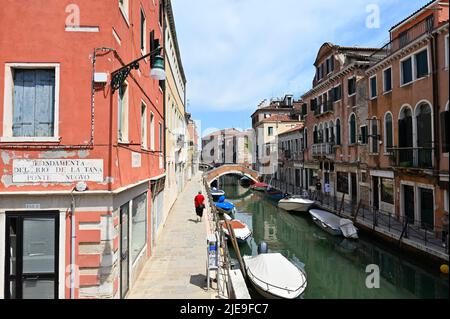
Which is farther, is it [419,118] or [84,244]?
[84,244]

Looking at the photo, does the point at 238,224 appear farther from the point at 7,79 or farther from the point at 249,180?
the point at 249,180

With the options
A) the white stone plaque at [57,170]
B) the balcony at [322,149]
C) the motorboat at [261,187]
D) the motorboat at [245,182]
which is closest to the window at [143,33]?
the white stone plaque at [57,170]

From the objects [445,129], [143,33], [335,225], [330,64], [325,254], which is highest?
[330,64]

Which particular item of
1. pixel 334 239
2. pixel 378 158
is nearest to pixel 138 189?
pixel 334 239

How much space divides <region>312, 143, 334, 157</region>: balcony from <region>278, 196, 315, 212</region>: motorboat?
3899 millimetres

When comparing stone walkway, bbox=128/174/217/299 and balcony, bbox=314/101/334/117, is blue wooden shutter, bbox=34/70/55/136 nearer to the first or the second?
stone walkway, bbox=128/174/217/299

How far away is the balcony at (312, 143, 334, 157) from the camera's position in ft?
71.8

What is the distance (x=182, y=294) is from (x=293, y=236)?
38.7 ft

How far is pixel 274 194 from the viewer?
30.6 m

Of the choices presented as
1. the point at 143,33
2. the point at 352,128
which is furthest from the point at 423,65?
the point at 352,128

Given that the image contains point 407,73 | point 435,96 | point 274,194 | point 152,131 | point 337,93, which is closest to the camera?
point 435,96

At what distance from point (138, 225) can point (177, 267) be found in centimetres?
165

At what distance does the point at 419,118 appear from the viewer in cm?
216

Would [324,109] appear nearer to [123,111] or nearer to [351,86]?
[351,86]
